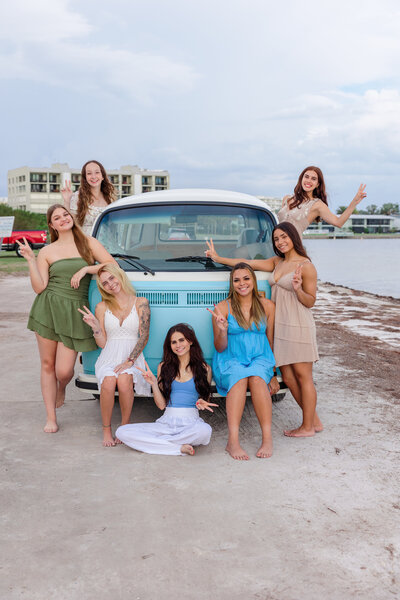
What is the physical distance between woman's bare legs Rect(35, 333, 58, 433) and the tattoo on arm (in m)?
0.75

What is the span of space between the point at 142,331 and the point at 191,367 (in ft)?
1.56

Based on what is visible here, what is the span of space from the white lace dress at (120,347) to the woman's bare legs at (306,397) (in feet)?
3.98

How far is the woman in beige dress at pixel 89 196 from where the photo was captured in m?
6.18

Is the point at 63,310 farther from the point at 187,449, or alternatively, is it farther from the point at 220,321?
the point at 187,449

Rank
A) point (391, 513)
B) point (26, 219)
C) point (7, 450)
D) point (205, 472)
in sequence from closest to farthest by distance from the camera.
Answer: point (391, 513) < point (205, 472) < point (7, 450) < point (26, 219)

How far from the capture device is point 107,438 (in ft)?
15.8

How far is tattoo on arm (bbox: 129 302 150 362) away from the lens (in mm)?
4793

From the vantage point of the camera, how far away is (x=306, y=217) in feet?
18.0

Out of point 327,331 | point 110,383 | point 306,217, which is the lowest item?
point 327,331

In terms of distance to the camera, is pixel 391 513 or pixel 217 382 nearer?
pixel 391 513

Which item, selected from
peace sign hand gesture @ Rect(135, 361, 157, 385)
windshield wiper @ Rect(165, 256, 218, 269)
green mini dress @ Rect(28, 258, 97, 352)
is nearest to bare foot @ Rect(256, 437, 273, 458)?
peace sign hand gesture @ Rect(135, 361, 157, 385)

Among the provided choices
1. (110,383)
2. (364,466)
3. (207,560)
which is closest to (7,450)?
(110,383)

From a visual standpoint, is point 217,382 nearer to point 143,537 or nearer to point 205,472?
point 205,472

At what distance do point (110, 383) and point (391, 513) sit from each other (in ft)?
7.39
